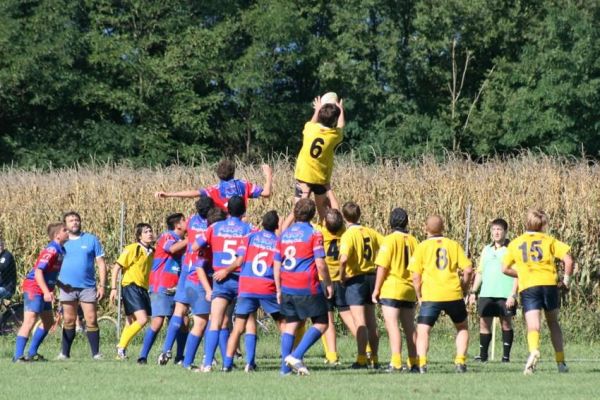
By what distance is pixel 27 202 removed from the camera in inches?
995

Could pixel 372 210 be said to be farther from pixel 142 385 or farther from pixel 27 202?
pixel 142 385

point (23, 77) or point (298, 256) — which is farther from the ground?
point (23, 77)

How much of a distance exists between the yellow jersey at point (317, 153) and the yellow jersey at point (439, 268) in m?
1.91

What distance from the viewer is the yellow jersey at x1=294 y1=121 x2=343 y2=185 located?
16094mm

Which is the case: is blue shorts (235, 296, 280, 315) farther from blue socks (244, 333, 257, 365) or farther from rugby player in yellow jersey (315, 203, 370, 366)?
rugby player in yellow jersey (315, 203, 370, 366)

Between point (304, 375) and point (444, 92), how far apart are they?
30873 mm

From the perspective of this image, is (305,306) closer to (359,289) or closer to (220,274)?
(220,274)

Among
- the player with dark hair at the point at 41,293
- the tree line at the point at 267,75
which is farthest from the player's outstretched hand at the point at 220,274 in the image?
the tree line at the point at 267,75

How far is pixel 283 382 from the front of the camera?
13.6 metres

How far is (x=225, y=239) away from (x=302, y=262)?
117 centimetres

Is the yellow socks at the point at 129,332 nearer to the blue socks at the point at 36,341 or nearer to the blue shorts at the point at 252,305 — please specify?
the blue socks at the point at 36,341

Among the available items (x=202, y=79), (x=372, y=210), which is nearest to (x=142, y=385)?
(x=372, y=210)

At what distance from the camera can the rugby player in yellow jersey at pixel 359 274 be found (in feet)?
52.0

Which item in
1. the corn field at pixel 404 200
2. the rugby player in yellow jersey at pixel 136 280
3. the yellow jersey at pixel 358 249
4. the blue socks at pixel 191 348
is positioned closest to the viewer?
the blue socks at pixel 191 348
